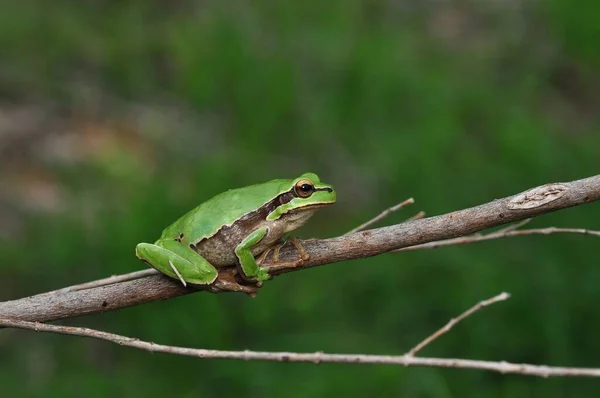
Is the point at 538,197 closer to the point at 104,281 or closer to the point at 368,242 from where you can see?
the point at 368,242

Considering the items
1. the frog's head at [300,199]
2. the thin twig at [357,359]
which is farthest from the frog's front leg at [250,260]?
the thin twig at [357,359]

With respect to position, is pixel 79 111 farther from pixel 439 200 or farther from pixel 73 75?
pixel 439 200

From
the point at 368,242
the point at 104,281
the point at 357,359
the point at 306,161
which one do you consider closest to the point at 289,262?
the point at 368,242

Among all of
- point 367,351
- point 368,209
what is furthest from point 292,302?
point 368,209

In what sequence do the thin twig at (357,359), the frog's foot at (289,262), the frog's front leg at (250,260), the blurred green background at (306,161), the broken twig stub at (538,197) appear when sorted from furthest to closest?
the blurred green background at (306,161) < the frog's front leg at (250,260) < the frog's foot at (289,262) < the broken twig stub at (538,197) < the thin twig at (357,359)

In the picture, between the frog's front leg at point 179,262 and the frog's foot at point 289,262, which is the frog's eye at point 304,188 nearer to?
the frog's foot at point 289,262
